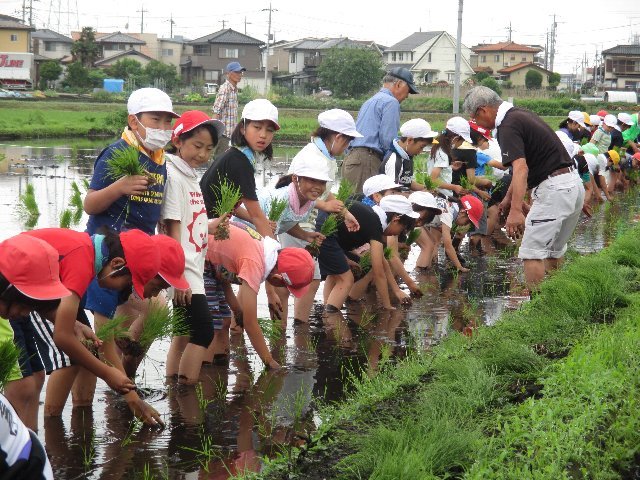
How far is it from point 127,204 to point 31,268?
68.9 inches

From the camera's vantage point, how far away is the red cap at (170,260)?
4.66 m

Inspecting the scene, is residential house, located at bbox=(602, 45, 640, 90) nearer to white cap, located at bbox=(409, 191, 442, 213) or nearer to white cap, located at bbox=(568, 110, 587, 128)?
white cap, located at bbox=(568, 110, 587, 128)

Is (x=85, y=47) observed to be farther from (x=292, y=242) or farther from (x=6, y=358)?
(x=6, y=358)

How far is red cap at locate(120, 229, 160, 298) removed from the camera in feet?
14.6

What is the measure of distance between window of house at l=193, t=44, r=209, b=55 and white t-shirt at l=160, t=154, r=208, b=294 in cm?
7739

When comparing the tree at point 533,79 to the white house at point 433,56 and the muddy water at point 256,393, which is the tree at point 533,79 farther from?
the muddy water at point 256,393

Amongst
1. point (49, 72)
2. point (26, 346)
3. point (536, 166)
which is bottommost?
point (26, 346)

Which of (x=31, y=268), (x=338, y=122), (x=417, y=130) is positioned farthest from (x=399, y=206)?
(x=31, y=268)

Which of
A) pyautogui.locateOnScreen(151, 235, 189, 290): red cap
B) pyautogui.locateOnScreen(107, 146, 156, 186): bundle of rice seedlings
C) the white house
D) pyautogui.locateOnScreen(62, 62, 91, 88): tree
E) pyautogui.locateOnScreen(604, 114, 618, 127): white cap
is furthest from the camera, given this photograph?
the white house

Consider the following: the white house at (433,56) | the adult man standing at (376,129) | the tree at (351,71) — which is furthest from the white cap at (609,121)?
the white house at (433,56)

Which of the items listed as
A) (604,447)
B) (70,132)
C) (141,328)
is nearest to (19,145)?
(70,132)

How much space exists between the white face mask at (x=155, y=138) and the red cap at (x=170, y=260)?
0.84 m

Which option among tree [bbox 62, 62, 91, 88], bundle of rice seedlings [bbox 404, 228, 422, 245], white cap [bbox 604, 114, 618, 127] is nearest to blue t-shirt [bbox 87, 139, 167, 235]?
bundle of rice seedlings [bbox 404, 228, 422, 245]

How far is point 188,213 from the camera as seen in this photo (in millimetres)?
5633
